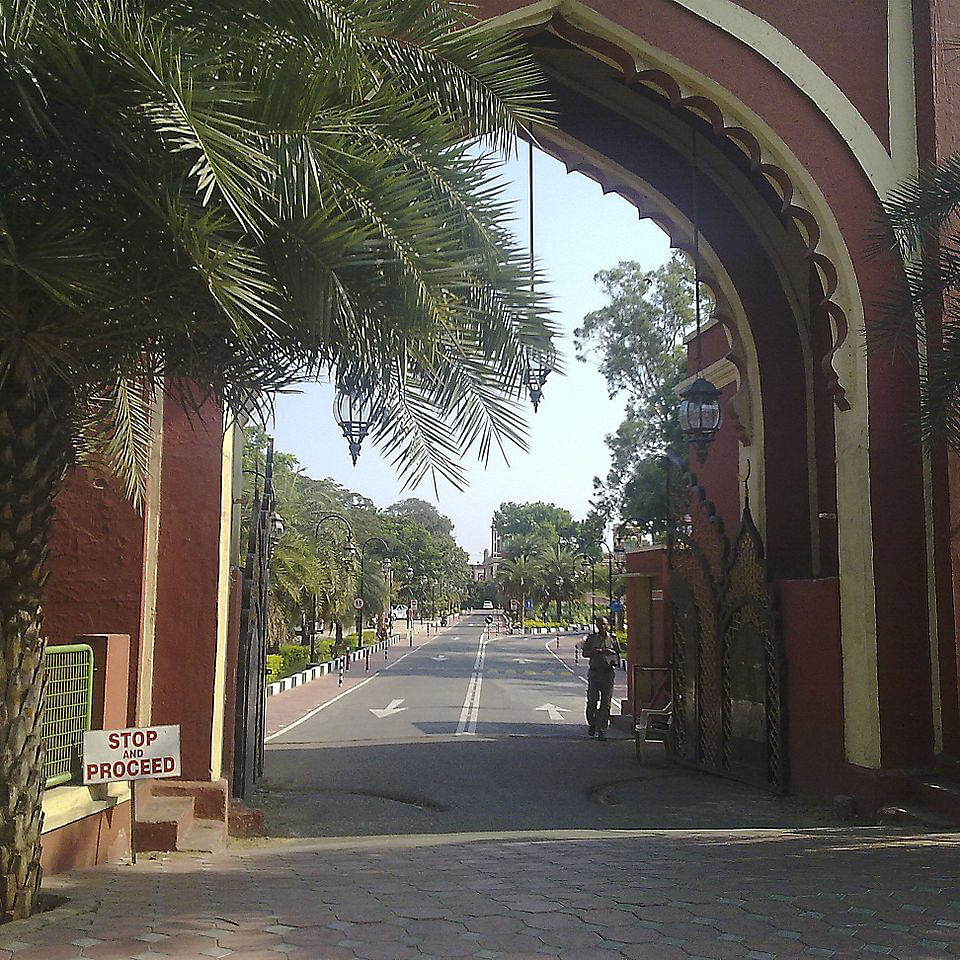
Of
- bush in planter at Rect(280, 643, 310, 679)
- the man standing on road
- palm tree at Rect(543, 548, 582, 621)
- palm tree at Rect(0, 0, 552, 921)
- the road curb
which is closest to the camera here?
palm tree at Rect(0, 0, 552, 921)

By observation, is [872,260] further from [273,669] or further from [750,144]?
[273,669]

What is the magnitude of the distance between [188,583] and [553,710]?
49.4ft

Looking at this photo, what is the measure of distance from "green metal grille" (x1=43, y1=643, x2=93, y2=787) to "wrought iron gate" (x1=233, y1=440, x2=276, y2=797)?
3.17 metres

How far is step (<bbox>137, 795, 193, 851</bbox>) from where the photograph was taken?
7.30 metres

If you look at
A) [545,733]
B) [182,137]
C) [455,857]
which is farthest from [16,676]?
[545,733]

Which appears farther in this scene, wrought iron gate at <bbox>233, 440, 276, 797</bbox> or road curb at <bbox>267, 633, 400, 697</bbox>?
road curb at <bbox>267, 633, 400, 697</bbox>

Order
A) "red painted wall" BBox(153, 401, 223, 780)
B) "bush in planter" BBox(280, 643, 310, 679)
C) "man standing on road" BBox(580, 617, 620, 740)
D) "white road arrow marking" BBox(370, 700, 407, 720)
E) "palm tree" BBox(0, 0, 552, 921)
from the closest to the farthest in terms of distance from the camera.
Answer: "palm tree" BBox(0, 0, 552, 921) → "red painted wall" BBox(153, 401, 223, 780) → "man standing on road" BBox(580, 617, 620, 740) → "white road arrow marking" BBox(370, 700, 407, 720) → "bush in planter" BBox(280, 643, 310, 679)

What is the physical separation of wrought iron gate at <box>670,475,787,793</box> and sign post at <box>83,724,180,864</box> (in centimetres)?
675

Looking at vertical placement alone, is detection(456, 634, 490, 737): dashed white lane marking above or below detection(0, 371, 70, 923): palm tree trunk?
below

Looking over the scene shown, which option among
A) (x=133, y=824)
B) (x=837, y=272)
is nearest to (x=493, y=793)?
(x=133, y=824)

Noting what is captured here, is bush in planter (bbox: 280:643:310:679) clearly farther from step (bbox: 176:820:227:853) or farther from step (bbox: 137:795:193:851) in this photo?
step (bbox: 137:795:193:851)

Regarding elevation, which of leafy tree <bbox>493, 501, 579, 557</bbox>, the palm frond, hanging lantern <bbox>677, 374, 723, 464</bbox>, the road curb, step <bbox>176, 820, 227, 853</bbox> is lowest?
the road curb

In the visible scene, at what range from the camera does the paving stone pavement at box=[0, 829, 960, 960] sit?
448 centimetres

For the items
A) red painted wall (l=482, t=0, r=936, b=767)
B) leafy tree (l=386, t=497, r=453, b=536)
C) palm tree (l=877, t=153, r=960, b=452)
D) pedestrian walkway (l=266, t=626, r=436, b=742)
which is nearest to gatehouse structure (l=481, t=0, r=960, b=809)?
red painted wall (l=482, t=0, r=936, b=767)
